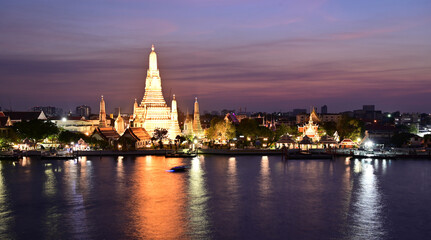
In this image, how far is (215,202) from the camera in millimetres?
27859

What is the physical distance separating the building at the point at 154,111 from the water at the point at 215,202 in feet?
77.0

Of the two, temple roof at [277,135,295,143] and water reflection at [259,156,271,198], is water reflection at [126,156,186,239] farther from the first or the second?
temple roof at [277,135,295,143]

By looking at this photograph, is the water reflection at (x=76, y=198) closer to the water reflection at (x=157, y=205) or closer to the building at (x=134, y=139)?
the water reflection at (x=157, y=205)

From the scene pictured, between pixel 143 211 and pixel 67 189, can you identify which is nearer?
pixel 143 211

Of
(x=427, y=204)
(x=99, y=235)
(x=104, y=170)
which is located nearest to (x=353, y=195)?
(x=427, y=204)

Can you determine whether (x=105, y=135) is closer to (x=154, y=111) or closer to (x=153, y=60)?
(x=154, y=111)

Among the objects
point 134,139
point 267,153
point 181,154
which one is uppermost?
point 134,139

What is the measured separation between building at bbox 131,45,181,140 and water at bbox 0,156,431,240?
77.0 ft

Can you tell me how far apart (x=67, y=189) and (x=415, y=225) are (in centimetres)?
2207

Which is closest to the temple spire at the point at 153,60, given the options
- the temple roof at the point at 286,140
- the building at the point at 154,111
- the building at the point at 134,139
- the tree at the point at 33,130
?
the building at the point at 154,111

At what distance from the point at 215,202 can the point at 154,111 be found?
4322 cm

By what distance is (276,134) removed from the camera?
68.0 m

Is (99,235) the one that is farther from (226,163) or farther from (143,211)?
(226,163)

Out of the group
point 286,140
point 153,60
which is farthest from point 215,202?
point 153,60
